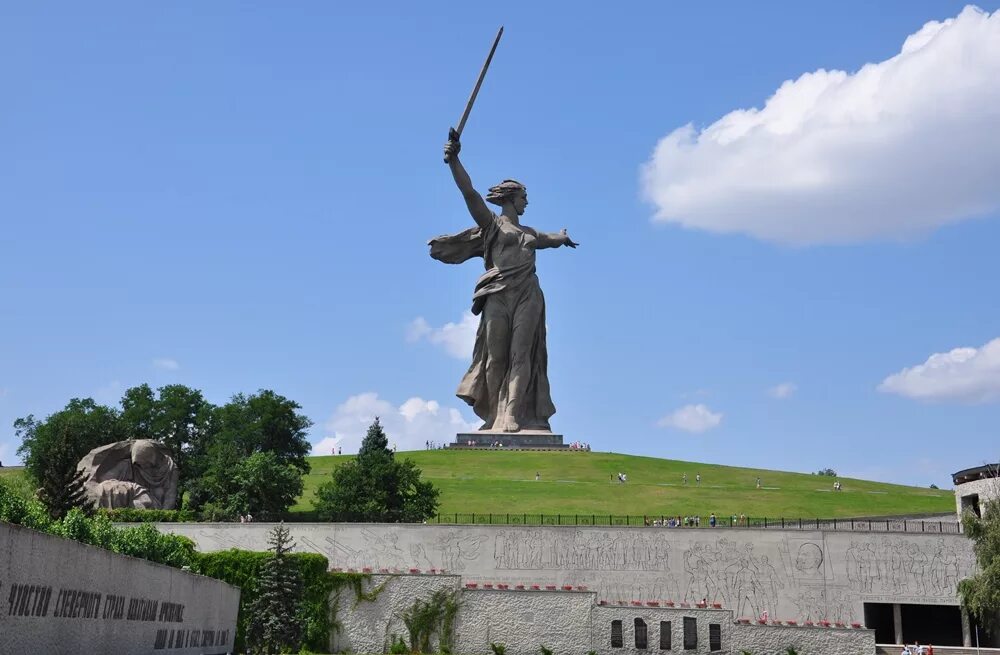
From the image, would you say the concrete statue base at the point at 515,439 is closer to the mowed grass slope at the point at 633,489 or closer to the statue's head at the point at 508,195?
the mowed grass slope at the point at 633,489

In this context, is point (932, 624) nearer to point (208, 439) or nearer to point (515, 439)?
point (515, 439)

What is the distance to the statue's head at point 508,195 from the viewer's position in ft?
205

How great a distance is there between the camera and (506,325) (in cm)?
6275

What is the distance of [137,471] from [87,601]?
3286cm

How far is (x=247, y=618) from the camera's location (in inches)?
1318

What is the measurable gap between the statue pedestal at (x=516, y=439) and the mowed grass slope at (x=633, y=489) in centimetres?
114

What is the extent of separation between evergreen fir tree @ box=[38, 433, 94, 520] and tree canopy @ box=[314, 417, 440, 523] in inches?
346

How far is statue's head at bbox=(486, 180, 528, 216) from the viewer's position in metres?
62.6

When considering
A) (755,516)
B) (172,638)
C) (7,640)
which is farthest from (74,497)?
(7,640)

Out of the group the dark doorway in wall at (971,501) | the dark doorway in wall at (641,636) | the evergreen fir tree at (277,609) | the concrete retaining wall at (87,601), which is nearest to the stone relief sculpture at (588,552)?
the dark doorway in wall at (641,636)

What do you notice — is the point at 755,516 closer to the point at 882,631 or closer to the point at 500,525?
the point at 882,631

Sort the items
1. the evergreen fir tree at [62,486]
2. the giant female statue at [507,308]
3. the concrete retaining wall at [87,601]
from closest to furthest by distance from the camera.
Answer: the concrete retaining wall at [87,601]
the evergreen fir tree at [62,486]
the giant female statue at [507,308]

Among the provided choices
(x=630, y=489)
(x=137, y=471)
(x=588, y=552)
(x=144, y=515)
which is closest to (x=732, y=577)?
(x=588, y=552)

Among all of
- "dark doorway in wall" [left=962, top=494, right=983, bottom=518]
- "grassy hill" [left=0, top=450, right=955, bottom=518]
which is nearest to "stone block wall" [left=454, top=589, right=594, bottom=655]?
"grassy hill" [left=0, top=450, right=955, bottom=518]
